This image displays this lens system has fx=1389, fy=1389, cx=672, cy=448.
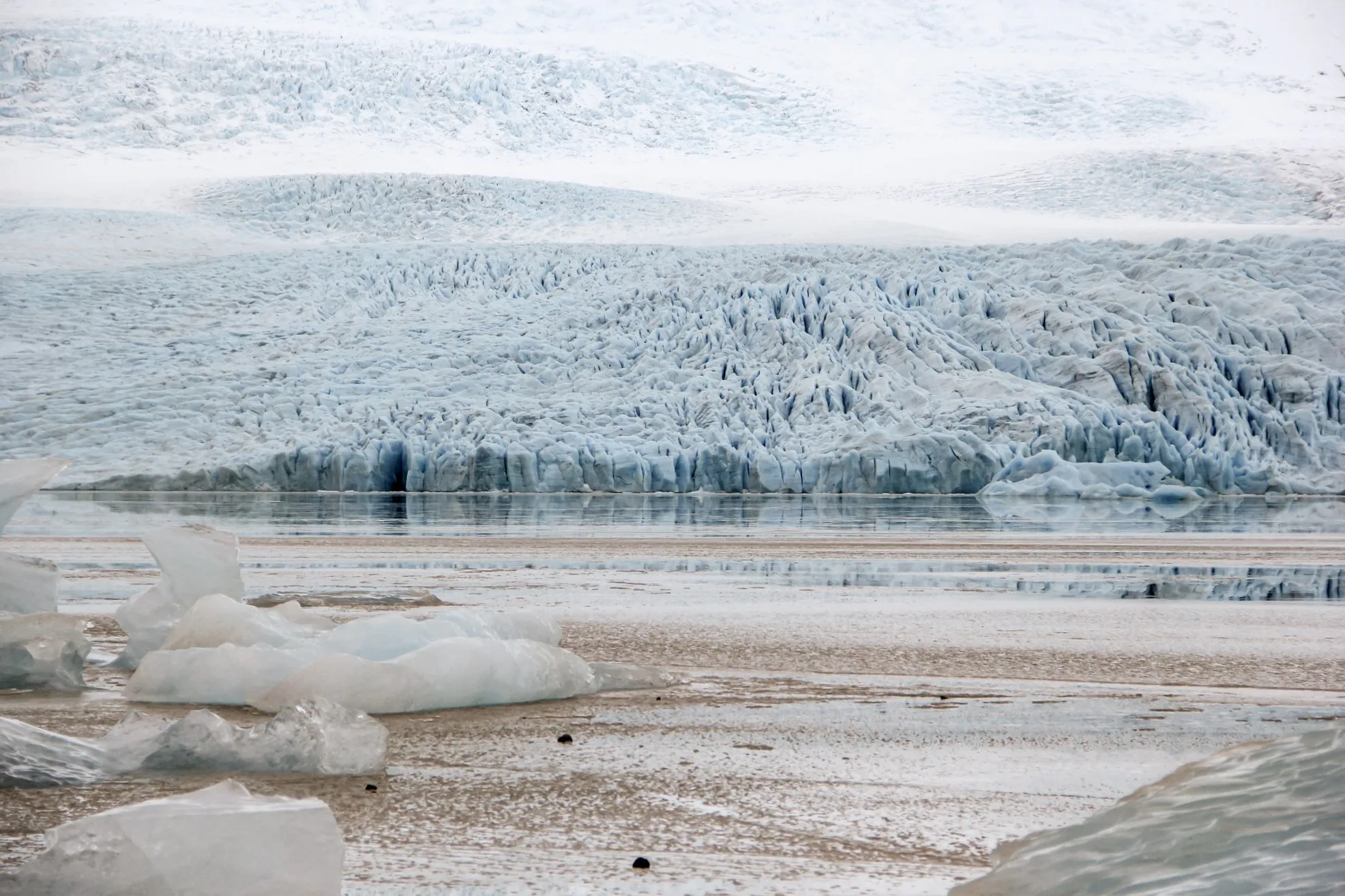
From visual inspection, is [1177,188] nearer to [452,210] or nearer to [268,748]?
[452,210]

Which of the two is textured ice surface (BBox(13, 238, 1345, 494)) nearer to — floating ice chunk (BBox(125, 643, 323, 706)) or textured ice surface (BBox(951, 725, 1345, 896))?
floating ice chunk (BBox(125, 643, 323, 706))

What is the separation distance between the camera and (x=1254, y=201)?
27375mm

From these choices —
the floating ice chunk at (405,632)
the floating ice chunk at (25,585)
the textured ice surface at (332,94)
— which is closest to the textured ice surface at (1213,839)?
the floating ice chunk at (405,632)

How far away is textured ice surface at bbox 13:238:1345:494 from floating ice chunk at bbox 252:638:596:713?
37.5 ft

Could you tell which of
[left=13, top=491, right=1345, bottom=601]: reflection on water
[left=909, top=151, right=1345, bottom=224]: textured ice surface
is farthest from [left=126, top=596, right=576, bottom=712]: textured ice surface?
[left=909, top=151, right=1345, bottom=224]: textured ice surface

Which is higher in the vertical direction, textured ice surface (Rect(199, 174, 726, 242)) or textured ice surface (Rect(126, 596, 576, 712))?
textured ice surface (Rect(199, 174, 726, 242))

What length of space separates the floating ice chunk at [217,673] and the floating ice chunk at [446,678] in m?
0.06

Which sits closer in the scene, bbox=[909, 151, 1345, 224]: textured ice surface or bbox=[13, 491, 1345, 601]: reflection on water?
bbox=[13, 491, 1345, 601]: reflection on water

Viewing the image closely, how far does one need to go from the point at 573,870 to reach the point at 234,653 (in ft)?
4.36

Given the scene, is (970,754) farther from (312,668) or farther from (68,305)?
(68,305)

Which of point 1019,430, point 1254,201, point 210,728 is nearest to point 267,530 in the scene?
point 210,728

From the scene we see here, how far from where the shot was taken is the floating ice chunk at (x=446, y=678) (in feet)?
7.82

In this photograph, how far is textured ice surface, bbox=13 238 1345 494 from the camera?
46.5 feet

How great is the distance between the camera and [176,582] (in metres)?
3.07
